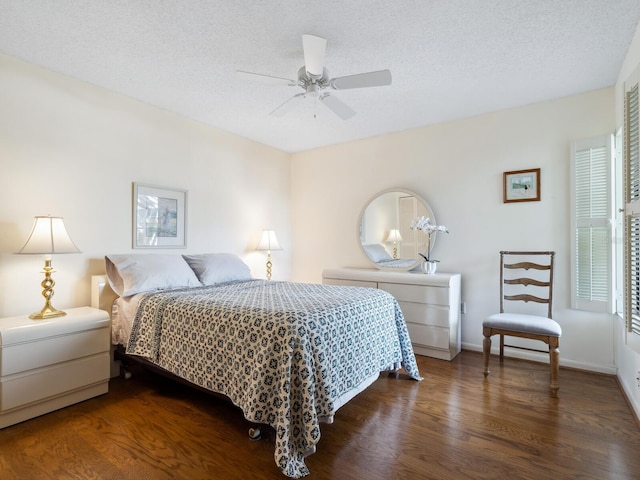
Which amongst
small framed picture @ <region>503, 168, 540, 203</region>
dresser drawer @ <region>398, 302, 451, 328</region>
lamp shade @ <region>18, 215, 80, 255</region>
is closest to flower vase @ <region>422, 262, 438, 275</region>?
dresser drawer @ <region>398, 302, 451, 328</region>

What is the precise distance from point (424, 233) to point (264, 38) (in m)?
2.55

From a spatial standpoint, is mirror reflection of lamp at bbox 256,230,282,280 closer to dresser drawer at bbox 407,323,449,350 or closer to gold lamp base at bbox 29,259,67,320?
dresser drawer at bbox 407,323,449,350

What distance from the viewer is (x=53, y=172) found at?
2650mm

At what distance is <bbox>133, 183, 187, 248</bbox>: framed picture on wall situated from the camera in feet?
10.5

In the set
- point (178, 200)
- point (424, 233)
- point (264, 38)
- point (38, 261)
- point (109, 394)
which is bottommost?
point (109, 394)

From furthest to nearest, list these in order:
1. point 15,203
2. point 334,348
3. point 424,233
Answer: point 424,233 → point 15,203 → point 334,348

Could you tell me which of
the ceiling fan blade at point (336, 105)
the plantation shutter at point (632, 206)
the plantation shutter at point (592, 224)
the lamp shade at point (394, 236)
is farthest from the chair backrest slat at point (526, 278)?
the ceiling fan blade at point (336, 105)

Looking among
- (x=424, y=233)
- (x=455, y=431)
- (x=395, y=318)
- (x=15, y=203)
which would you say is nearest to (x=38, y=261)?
(x=15, y=203)

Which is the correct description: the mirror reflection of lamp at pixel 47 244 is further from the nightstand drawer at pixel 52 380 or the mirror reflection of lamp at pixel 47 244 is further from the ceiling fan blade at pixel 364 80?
the ceiling fan blade at pixel 364 80

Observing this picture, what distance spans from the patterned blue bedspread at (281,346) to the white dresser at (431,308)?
2.13 ft

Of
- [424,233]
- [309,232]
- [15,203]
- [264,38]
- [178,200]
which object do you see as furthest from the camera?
[309,232]

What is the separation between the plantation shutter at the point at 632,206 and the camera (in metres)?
1.98

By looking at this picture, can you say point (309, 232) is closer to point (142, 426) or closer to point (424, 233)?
point (424, 233)

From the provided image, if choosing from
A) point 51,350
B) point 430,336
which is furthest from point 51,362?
point 430,336
